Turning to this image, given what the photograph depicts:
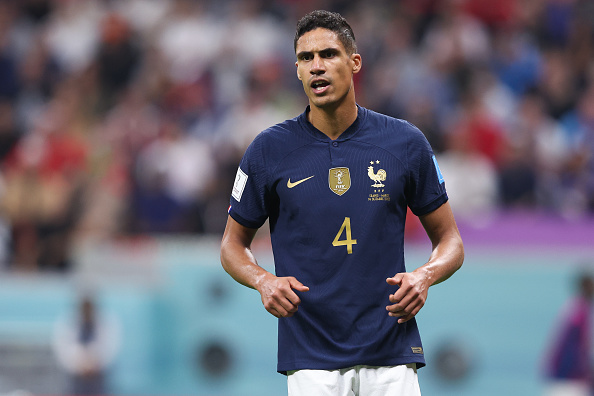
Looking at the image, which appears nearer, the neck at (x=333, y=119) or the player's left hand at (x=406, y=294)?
the player's left hand at (x=406, y=294)

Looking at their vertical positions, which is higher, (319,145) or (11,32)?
(11,32)

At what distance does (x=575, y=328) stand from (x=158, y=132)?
508cm

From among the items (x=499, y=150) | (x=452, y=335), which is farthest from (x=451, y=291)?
(x=499, y=150)

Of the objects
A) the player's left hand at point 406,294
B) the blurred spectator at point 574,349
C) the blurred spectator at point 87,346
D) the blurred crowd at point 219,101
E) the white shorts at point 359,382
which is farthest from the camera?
the blurred crowd at point 219,101

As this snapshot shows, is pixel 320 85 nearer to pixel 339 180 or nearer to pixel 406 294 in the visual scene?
pixel 339 180

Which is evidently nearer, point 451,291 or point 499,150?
point 451,291

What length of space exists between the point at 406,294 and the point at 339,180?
559 mm

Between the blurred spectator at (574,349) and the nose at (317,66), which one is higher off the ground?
the nose at (317,66)

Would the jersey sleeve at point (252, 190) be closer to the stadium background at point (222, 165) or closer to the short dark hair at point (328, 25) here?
the short dark hair at point (328, 25)

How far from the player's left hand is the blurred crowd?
19.2 ft

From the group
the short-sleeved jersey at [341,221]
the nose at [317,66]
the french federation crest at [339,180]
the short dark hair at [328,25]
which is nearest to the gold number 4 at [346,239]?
the short-sleeved jersey at [341,221]

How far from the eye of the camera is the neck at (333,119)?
396 centimetres

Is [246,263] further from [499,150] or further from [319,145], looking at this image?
[499,150]

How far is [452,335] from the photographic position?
879 centimetres
